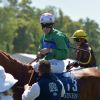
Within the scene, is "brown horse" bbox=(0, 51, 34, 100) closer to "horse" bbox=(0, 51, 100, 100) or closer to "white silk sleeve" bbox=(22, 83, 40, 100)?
"horse" bbox=(0, 51, 100, 100)

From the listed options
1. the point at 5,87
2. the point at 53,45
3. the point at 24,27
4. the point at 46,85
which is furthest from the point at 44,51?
the point at 24,27

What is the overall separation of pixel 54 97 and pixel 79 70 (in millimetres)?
3476

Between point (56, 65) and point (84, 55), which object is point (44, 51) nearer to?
point (56, 65)

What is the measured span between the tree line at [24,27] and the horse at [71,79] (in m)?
39.6

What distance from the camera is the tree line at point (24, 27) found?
234 ft

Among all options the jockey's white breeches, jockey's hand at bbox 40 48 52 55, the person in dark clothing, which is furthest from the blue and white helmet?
the person in dark clothing

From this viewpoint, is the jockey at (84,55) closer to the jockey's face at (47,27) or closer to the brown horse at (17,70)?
the jockey's face at (47,27)

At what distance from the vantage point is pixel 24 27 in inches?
3219

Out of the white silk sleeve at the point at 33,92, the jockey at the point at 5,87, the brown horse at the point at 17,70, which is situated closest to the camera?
the jockey at the point at 5,87

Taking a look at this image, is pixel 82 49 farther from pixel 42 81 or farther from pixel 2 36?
pixel 2 36

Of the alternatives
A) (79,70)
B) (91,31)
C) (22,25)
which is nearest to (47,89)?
(79,70)

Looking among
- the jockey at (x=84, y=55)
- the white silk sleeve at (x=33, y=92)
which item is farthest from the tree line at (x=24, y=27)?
the white silk sleeve at (x=33, y=92)

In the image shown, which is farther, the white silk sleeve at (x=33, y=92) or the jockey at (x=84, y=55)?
the jockey at (x=84, y=55)

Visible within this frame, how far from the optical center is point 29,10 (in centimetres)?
9788
